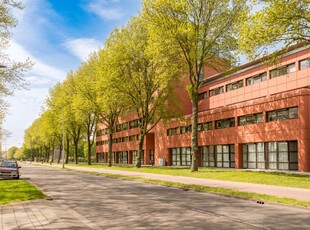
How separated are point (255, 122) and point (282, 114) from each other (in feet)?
14.2

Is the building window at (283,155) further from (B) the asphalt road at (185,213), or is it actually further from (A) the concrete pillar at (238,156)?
(B) the asphalt road at (185,213)

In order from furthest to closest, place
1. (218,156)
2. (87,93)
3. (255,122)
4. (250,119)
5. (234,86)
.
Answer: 1. (87,93)
2. (234,86)
3. (218,156)
4. (250,119)
5. (255,122)

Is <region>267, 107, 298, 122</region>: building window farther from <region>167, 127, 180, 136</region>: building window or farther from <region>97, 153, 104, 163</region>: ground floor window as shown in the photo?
<region>97, 153, 104, 163</region>: ground floor window

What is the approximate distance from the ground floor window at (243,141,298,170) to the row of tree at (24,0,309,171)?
928 centimetres

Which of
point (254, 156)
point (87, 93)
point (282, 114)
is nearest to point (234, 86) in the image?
point (254, 156)

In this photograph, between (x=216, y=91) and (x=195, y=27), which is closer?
(x=195, y=27)

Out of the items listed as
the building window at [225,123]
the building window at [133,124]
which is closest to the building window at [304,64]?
the building window at [225,123]

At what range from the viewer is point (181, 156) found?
56.9m

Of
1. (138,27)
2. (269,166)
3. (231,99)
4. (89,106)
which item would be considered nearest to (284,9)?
(269,166)

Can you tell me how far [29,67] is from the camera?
2241cm

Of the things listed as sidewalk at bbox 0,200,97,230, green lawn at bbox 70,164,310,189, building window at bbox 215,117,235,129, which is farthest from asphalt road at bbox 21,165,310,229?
building window at bbox 215,117,235,129

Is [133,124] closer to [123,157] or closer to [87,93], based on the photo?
[123,157]

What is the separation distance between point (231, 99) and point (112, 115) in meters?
17.1

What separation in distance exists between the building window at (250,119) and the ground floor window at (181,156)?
13810 mm
